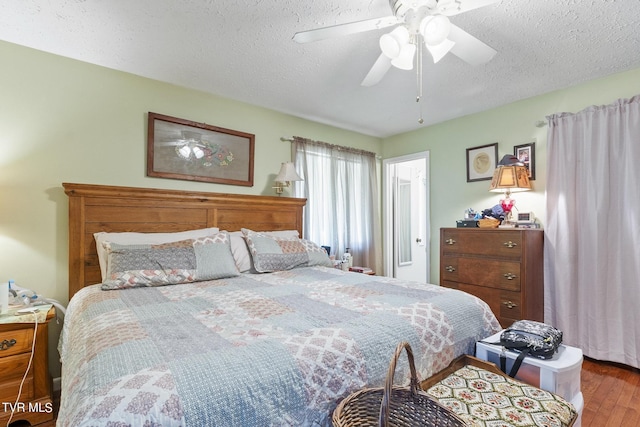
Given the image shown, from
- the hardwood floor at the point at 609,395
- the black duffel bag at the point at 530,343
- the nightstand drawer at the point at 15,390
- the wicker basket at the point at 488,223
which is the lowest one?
the hardwood floor at the point at 609,395

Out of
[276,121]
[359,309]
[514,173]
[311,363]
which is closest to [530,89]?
[514,173]

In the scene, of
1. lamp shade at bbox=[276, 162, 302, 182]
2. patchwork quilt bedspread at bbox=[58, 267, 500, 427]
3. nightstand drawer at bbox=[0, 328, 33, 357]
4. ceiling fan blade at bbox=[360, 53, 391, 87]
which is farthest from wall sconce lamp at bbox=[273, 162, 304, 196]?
nightstand drawer at bbox=[0, 328, 33, 357]

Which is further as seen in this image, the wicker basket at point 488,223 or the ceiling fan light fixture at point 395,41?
the wicker basket at point 488,223

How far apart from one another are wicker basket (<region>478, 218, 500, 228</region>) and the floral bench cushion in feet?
6.20

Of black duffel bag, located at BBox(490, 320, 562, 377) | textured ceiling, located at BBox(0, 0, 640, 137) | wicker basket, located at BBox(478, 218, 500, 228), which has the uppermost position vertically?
textured ceiling, located at BBox(0, 0, 640, 137)

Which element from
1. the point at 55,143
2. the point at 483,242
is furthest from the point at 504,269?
the point at 55,143

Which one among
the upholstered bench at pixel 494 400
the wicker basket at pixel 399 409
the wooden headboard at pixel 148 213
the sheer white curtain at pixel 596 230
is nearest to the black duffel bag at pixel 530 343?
the upholstered bench at pixel 494 400

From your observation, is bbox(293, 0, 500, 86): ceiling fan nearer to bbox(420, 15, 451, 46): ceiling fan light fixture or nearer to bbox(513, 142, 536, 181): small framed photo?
bbox(420, 15, 451, 46): ceiling fan light fixture

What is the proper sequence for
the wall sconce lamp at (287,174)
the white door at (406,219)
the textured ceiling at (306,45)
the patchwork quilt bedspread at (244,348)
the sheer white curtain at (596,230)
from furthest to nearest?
the white door at (406,219) → the wall sconce lamp at (287,174) → the sheer white curtain at (596,230) → the textured ceiling at (306,45) → the patchwork quilt bedspread at (244,348)

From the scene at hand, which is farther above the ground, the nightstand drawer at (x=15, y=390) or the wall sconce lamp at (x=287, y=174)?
the wall sconce lamp at (x=287, y=174)

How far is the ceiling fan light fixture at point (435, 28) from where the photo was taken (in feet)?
4.61

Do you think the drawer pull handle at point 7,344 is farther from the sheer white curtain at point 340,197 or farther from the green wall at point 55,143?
the sheer white curtain at point 340,197

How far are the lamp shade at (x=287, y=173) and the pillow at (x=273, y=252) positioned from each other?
2.25ft

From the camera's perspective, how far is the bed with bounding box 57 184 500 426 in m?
0.84
